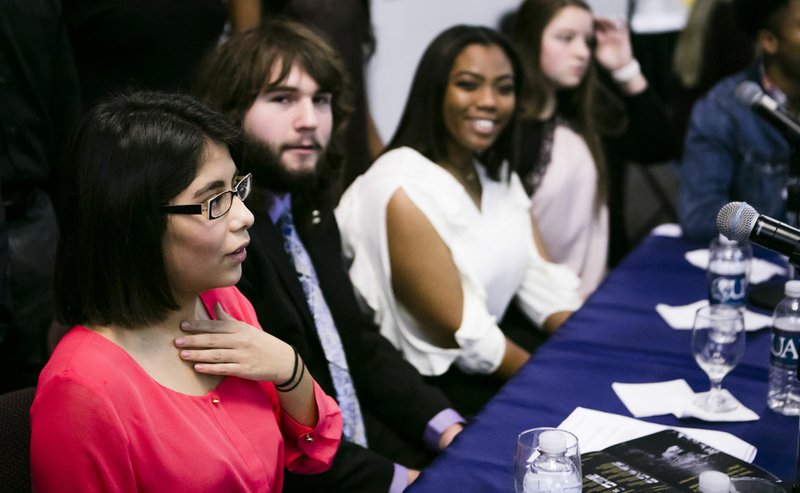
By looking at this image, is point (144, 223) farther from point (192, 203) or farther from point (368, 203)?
point (368, 203)

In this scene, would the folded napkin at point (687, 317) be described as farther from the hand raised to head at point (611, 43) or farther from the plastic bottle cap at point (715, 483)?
the hand raised to head at point (611, 43)

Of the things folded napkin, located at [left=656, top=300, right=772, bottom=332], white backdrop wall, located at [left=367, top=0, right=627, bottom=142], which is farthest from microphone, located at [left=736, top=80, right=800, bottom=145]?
white backdrop wall, located at [left=367, top=0, right=627, bottom=142]

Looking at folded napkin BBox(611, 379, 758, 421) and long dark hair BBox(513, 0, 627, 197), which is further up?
long dark hair BBox(513, 0, 627, 197)

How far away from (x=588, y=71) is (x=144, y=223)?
2398 mm

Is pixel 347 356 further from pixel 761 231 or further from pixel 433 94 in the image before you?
pixel 761 231

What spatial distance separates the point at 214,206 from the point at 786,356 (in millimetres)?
995

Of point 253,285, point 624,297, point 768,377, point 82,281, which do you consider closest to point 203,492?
point 82,281

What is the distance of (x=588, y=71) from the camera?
10.5 ft

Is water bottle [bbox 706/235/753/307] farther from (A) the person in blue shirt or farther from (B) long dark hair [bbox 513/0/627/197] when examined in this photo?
(B) long dark hair [bbox 513/0/627/197]

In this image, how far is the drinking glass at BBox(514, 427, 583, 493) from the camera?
1110 millimetres

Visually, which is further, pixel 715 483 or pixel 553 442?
pixel 553 442

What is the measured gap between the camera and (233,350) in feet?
4.05

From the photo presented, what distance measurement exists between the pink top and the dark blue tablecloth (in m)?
0.26

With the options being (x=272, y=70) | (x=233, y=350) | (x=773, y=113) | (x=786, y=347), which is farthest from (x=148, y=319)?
(x=773, y=113)
